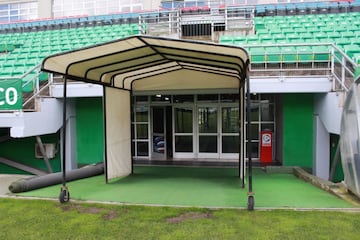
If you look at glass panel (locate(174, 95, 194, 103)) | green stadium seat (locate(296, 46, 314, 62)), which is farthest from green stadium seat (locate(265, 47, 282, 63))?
glass panel (locate(174, 95, 194, 103))

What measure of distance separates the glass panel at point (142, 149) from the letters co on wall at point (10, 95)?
15.1 feet

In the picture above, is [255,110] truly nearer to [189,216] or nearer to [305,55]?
[305,55]

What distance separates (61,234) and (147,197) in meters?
1.91

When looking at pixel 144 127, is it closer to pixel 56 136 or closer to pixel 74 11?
pixel 56 136

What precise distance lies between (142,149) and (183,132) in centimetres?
158

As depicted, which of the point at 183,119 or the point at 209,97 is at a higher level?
the point at 209,97

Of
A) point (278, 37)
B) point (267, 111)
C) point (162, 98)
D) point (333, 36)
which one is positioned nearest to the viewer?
point (267, 111)

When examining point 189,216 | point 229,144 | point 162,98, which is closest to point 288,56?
point 229,144

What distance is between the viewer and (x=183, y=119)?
1145cm

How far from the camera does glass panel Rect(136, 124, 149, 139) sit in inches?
457

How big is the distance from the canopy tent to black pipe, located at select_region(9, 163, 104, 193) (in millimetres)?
789

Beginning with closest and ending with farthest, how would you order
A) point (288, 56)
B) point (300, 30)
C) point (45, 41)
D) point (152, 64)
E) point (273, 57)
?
point (152, 64) < point (288, 56) < point (273, 57) < point (300, 30) < point (45, 41)

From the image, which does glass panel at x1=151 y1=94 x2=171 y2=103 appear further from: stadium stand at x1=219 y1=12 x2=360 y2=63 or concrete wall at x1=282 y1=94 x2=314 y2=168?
concrete wall at x1=282 y1=94 x2=314 y2=168

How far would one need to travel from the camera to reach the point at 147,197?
5.70 m
